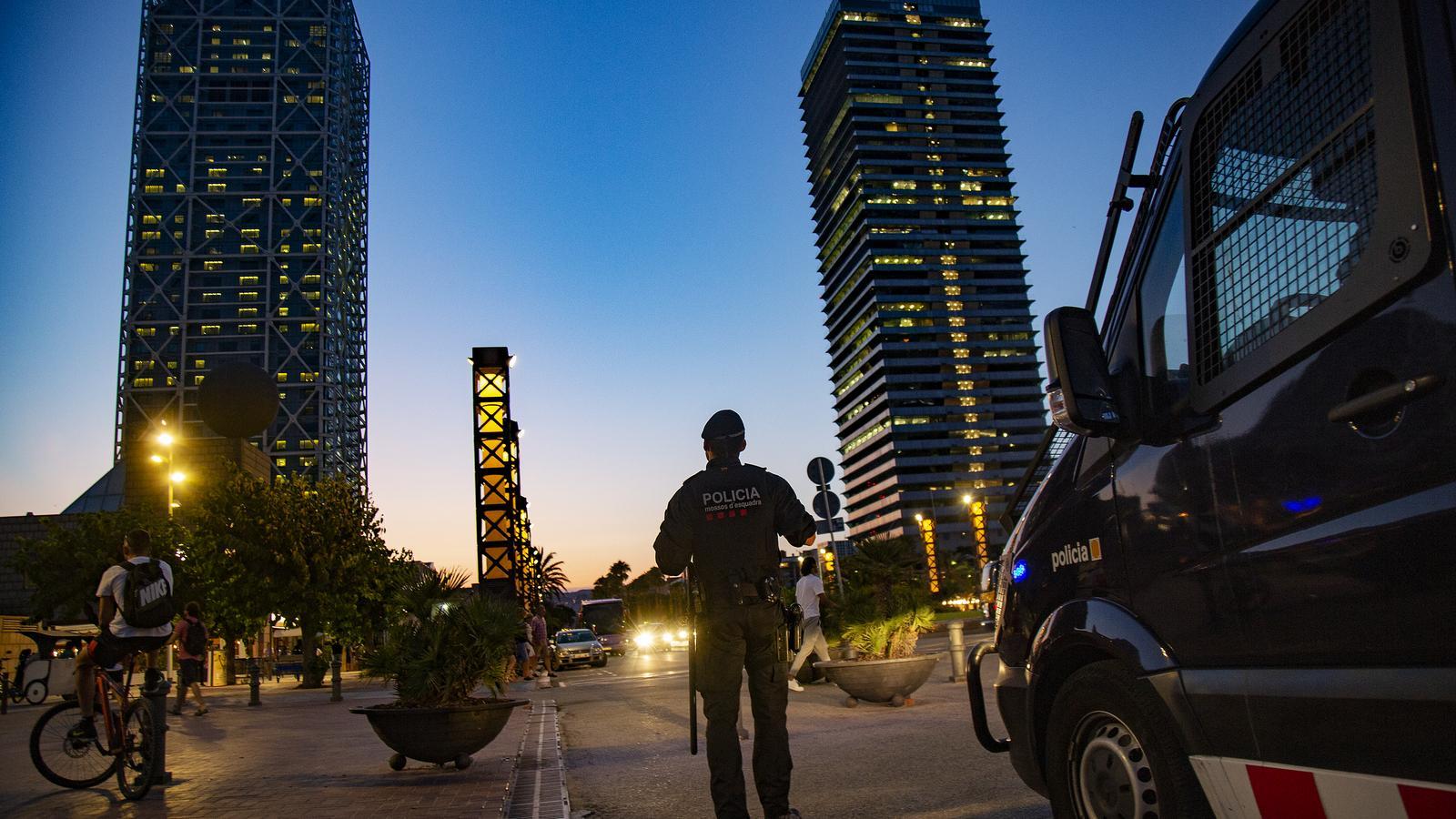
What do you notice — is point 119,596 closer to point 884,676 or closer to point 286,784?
point 286,784

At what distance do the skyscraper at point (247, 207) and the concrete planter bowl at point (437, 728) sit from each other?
438 ft

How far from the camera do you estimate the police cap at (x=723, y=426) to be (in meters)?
4.85

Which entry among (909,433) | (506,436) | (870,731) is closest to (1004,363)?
(909,433)

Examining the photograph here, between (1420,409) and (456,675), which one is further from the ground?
(1420,409)

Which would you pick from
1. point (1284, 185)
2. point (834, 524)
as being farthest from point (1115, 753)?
point (834, 524)

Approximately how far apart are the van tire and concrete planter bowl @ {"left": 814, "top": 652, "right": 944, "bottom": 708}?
261 inches

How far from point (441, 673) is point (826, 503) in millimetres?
7419

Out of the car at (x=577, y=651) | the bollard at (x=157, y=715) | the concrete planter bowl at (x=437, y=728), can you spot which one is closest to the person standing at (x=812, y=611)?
the concrete planter bowl at (x=437, y=728)

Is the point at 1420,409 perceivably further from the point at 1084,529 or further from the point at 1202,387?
the point at 1084,529

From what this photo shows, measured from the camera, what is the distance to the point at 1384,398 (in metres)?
1.94

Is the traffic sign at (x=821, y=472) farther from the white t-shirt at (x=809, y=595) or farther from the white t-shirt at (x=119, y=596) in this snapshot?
the white t-shirt at (x=119, y=596)

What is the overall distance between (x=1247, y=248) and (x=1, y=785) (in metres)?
8.55

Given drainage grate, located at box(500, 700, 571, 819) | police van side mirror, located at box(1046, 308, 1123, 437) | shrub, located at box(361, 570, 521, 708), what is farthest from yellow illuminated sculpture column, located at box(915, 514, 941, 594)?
police van side mirror, located at box(1046, 308, 1123, 437)

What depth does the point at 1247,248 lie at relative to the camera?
8.18 ft
